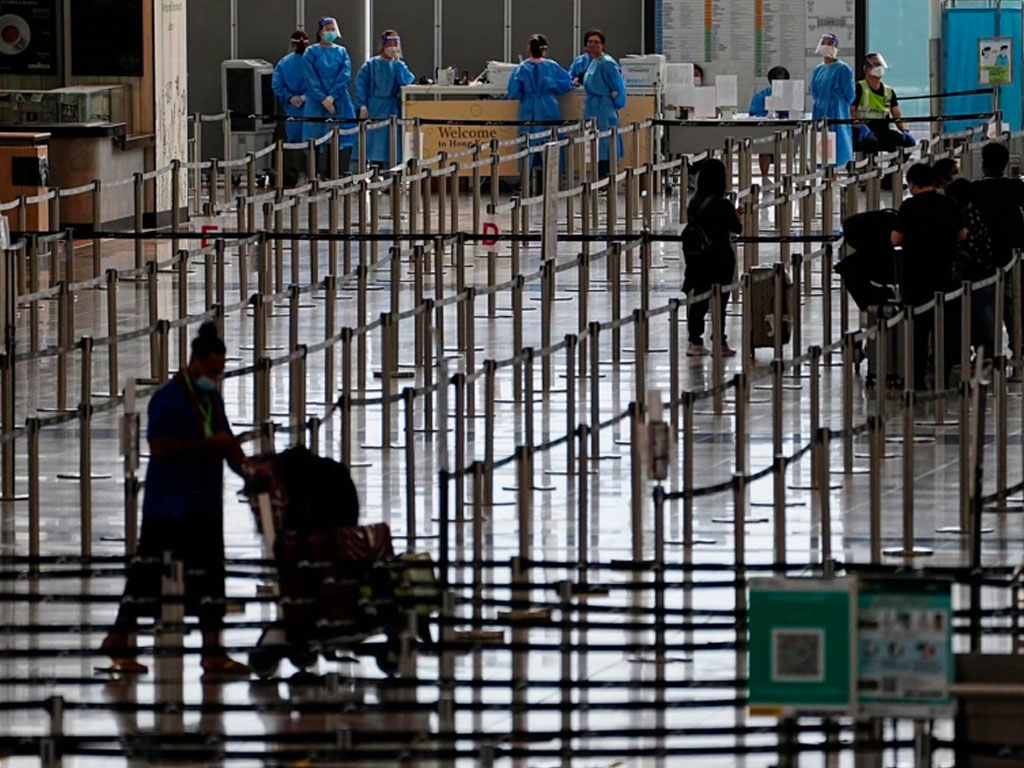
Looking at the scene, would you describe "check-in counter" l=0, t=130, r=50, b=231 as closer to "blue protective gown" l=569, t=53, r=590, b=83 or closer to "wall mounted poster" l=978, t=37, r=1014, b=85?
"blue protective gown" l=569, t=53, r=590, b=83

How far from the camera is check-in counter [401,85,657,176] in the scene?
29.3 meters

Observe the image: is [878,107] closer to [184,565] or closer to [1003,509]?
[1003,509]

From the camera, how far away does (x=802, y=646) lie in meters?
6.38

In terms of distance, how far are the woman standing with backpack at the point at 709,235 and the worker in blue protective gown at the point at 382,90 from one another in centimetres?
1324

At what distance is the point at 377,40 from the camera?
114ft

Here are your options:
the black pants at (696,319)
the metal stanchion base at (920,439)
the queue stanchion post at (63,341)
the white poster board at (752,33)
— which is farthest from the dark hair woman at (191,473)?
the white poster board at (752,33)

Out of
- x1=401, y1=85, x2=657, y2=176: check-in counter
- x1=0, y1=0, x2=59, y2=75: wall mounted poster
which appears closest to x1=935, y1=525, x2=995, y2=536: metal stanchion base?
x1=0, y1=0, x2=59, y2=75: wall mounted poster

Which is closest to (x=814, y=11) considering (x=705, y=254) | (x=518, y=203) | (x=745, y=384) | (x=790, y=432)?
(x=518, y=203)

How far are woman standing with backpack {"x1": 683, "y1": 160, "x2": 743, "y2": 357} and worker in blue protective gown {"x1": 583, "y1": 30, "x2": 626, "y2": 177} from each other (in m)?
11.9

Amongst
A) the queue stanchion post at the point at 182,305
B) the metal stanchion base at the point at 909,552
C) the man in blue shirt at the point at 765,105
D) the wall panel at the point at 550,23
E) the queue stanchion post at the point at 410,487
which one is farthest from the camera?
the wall panel at the point at 550,23

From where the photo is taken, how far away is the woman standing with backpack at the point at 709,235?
16703mm

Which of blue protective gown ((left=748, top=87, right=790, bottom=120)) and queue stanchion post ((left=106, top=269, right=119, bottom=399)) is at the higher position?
blue protective gown ((left=748, top=87, right=790, bottom=120))

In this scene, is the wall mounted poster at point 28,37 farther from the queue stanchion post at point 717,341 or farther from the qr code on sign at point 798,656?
the qr code on sign at point 798,656

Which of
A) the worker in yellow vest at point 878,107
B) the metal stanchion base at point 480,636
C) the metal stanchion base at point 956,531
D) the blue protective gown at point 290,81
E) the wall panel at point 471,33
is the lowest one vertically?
the metal stanchion base at point 480,636
